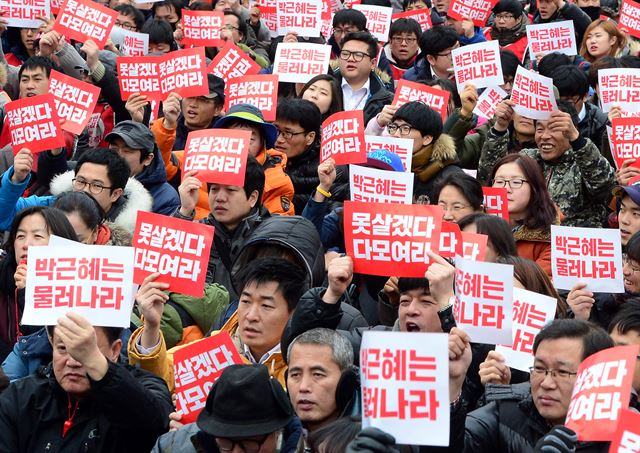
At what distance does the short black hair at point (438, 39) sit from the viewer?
40.2ft

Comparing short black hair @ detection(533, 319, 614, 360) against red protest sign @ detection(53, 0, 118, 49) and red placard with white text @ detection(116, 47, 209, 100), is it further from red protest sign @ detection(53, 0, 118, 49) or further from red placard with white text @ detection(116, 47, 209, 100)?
red protest sign @ detection(53, 0, 118, 49)

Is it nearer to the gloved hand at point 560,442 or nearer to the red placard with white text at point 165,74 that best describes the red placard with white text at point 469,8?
the red placard with white text at point 165,74

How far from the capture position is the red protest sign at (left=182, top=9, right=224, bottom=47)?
519 inches

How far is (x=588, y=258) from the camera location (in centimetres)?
711

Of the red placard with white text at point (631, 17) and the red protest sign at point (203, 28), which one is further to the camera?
the red protest sign at point (203, 28)

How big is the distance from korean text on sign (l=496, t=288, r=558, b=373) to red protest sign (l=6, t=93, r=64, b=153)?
4.12 meters

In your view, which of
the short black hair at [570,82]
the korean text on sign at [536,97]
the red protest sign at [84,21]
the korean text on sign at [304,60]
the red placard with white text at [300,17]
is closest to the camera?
the korean text on sign at [536,97]

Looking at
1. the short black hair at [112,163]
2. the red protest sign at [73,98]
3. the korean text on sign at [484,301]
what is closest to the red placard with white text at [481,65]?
the red protest sign at [73,98]

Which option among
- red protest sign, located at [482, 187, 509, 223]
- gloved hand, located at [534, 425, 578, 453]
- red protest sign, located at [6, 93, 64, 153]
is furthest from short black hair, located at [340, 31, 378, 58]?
gloved hand, located at [534, 425, 578, 453]

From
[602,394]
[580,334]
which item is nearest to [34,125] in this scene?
[580,334]

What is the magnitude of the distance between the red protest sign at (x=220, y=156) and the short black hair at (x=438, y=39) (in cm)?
451

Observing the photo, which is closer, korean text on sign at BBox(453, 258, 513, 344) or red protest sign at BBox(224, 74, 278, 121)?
korean text on sign at BBox(453, 258, 513, 344)

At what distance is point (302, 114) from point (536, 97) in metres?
1.72

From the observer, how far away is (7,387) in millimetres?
5711
